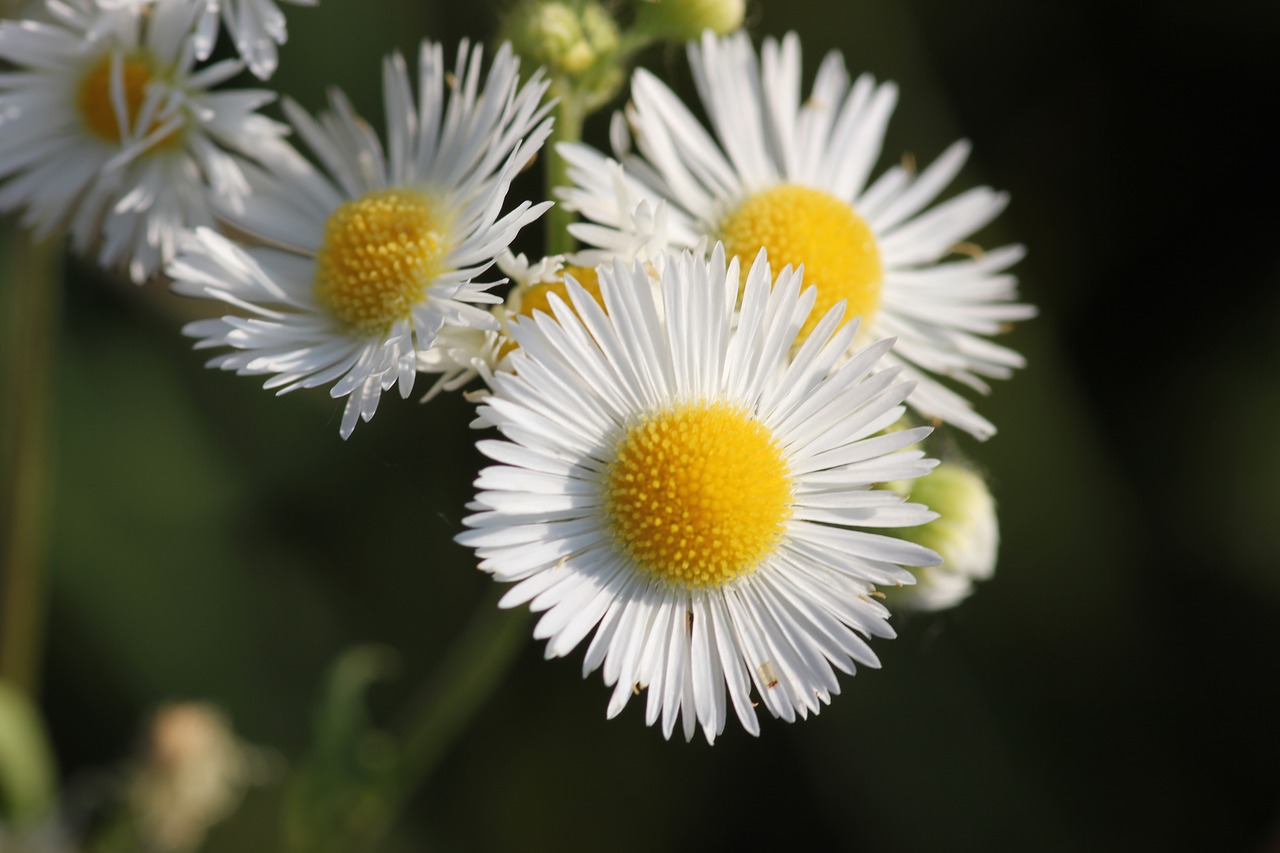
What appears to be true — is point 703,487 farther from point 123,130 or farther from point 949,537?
point 123,130

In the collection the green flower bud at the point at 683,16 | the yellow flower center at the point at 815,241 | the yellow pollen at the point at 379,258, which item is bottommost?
the yellow pollen at the point at 379,258

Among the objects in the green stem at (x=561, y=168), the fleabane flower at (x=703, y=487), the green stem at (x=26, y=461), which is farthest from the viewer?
the green stem at (x=26, y=461)

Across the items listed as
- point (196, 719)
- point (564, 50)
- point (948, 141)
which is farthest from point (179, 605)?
point (948, 141)

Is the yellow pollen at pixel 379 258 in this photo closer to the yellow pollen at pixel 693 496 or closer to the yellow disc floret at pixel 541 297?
the yellow disc floret at pixel 541 297

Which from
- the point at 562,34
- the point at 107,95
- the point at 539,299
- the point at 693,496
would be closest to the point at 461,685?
the point at 693,496

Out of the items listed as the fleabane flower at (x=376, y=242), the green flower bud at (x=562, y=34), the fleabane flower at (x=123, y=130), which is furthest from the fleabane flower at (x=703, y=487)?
the fleabane flower at (x=123, y=130)

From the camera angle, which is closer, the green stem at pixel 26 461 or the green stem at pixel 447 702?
the green stem at pixel 447 702
